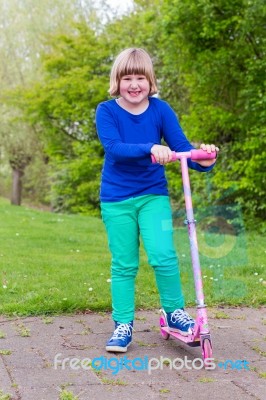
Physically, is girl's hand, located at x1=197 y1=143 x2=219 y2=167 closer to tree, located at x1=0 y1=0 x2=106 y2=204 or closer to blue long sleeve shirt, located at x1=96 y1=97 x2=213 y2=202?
blue long sleeve shirt, located at x1=96 y1=97 x2=213 y2=202

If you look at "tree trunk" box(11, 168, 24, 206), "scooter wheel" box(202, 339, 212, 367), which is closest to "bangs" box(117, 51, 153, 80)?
"scooter wheel" box(202, 339, 212, 367)

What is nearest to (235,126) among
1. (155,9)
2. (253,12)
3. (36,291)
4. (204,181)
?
(204,181)

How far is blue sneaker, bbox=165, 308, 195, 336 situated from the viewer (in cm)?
343

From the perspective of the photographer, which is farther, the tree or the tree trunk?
the tree trunk

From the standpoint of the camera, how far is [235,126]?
496 inches

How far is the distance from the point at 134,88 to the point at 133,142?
0.98ft

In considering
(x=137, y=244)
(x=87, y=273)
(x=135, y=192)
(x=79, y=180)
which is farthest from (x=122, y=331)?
(x=79, y=180)

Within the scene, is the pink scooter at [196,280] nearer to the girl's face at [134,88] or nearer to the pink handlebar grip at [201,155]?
the pink handlebar grip at [201,155]

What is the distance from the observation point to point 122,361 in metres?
3.19

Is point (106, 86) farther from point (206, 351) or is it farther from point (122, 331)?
point (206, 351)

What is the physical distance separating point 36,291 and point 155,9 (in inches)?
544

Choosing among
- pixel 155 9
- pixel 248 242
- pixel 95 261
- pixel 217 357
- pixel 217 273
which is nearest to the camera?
pixel 217 357

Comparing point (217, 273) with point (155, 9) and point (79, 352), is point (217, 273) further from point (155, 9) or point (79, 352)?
point (155, 9)

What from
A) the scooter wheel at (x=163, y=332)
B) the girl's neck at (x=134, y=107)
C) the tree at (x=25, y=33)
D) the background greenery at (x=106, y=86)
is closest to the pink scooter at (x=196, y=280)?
the scooter wheel at (x=163, y=332)
